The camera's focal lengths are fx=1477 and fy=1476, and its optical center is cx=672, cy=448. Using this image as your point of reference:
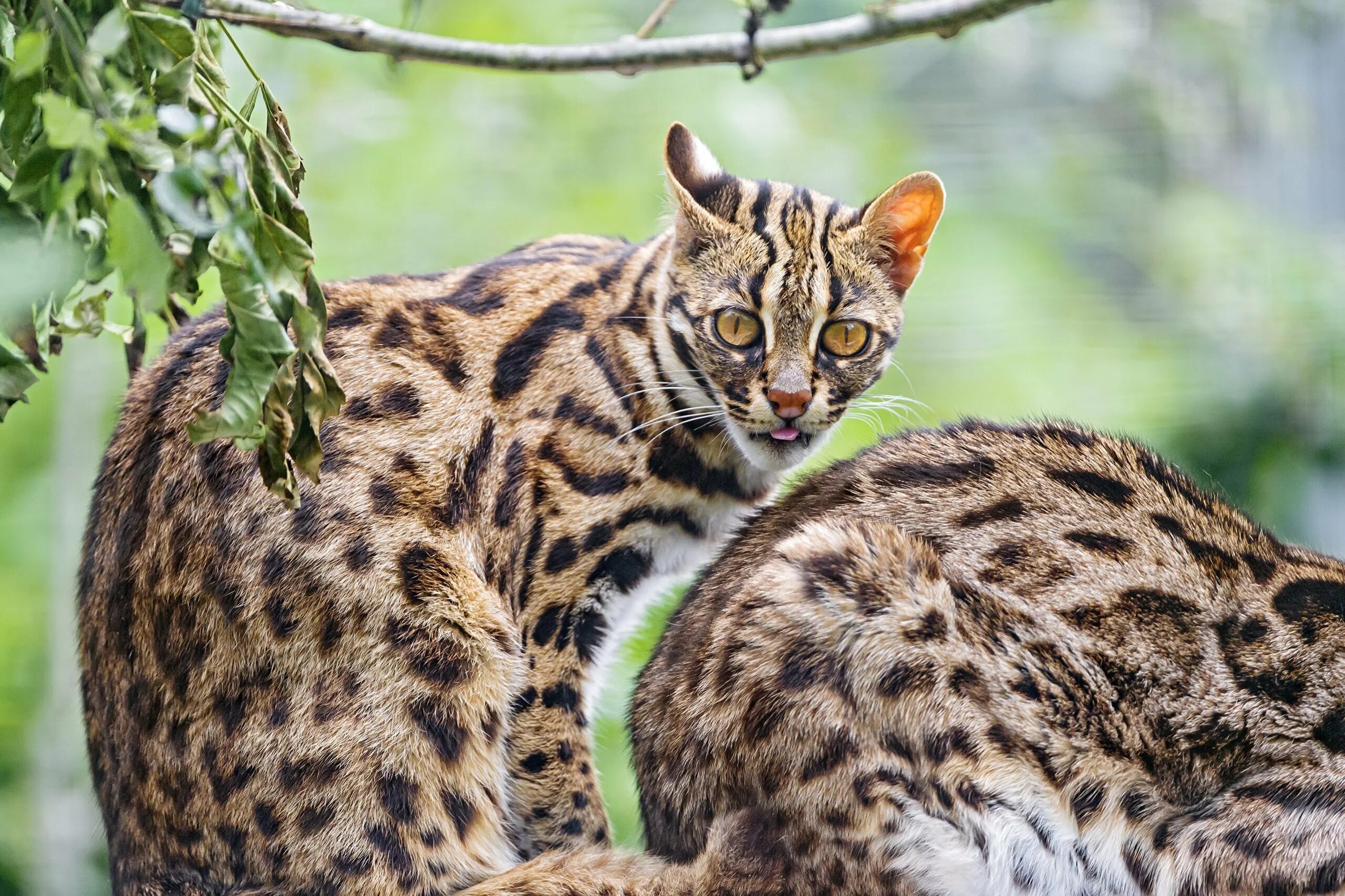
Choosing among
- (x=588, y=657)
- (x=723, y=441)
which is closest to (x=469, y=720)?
(x=588, y=657)

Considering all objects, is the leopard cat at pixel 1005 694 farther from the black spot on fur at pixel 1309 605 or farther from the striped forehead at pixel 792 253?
the striped forehead at pixel 792 253

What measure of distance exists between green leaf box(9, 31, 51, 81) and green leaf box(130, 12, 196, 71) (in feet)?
0.77

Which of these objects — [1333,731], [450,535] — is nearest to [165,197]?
[450,535]

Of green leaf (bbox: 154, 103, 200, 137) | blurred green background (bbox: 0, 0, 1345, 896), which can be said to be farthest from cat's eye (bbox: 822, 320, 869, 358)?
blurred green background (bbox: 0, 0, 1345, 896)

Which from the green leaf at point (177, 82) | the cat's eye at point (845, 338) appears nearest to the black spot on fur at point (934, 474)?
the cat's eye at point (845, 338)

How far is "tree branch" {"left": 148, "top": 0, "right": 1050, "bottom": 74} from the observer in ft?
9.66

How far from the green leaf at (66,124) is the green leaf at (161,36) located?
0.33 m

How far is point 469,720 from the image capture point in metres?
3.28

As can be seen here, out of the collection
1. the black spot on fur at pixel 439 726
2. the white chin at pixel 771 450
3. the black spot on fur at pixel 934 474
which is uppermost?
the white chin at pixel 771 450

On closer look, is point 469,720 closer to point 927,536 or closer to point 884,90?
point 927,536

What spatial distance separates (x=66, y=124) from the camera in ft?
6.23

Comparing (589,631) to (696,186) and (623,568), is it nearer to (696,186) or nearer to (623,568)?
(623,568)

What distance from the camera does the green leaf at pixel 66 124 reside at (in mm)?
1888

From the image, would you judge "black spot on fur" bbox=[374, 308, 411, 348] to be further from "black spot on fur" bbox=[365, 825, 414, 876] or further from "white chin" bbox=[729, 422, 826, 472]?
"black spot on fur" bbox=[365, 825, 414, 876]
